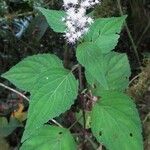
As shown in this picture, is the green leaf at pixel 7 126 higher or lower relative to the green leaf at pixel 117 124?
lower

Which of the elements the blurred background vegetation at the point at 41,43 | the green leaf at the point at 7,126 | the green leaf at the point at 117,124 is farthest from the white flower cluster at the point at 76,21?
the green leaf at the point at 7,126

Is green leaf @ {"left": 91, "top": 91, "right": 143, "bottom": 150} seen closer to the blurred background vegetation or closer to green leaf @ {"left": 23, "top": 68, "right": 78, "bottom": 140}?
green leaf @ {"left": 23, "top": 68, "right": 78, "bottom": 140}

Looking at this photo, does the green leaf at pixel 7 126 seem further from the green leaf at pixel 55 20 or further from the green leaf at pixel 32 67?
the green leaf at pixel 55 20

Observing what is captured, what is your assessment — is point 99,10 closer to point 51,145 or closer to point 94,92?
point 94,92

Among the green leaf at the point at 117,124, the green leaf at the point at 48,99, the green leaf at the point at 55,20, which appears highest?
the green leaf at the point at 55,20

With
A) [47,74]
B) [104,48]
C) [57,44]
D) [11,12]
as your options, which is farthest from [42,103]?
[11,12]

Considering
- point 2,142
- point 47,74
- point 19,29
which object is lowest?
point 2,142

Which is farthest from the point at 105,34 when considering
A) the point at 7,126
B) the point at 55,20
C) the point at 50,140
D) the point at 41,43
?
the point at 41,43
